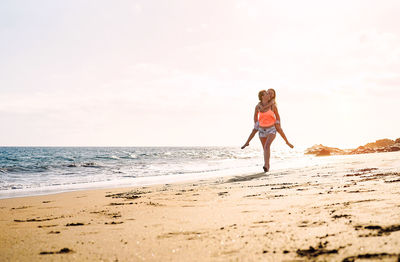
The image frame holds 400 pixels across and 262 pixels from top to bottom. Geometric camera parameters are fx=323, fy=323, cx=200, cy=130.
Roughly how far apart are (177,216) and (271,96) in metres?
7.11

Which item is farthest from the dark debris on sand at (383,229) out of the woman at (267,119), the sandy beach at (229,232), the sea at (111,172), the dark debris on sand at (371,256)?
the sea at (111,172)

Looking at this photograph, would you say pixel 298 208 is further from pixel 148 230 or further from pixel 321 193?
pixel 148 230

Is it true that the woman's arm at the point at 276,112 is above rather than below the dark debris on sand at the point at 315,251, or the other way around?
above

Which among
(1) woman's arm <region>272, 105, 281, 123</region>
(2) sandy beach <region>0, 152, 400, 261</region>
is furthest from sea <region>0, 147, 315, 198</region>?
(2) sandy beach <region>0, 152, 400, 261</region>

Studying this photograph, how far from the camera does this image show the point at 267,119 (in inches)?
396

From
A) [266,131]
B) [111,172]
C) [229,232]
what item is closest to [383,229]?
[229,232]

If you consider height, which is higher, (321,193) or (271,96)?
(271,96)

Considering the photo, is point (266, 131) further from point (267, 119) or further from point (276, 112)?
point (276, 112)

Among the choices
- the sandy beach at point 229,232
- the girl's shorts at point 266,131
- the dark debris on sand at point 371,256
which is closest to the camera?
the dark debris on sand at point 371,256

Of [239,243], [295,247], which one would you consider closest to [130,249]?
[239,243]

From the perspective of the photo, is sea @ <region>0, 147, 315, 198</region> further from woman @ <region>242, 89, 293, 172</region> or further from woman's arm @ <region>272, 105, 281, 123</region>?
woman's arm @ <region>272, 105, 281, 123</region>

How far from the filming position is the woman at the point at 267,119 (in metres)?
9.95

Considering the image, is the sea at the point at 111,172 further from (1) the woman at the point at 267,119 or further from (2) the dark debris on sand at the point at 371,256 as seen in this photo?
(2) the dark debris on sand at the point at 371,256

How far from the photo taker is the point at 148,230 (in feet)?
9.66
